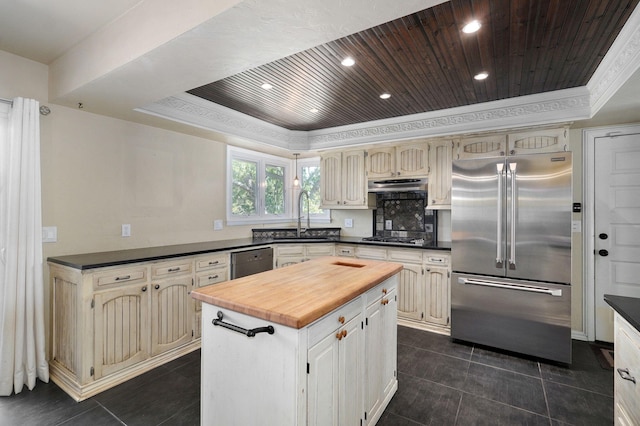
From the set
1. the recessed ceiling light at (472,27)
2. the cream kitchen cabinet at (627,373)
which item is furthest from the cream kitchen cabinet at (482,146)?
the cream kitchen cabinet at (627,373)

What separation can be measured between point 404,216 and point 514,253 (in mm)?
1577

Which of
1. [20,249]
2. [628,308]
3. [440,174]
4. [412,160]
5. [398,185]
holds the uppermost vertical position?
[412,160]

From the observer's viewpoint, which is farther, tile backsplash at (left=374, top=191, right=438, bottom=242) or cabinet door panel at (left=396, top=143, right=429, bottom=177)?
tile backsplash at (left=374, top=191, right=438, bottom=242)

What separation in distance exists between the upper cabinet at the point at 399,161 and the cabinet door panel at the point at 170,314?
8.82 feet

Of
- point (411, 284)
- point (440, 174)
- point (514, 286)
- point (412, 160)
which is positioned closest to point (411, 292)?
point (411, 284)

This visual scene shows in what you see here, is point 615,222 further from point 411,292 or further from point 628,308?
point 628,308

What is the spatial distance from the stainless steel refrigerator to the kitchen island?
1609mm

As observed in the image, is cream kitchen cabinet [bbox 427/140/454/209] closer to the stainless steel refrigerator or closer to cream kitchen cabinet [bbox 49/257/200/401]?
the stainless steel refrigerator

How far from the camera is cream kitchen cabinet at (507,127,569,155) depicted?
3033 mm

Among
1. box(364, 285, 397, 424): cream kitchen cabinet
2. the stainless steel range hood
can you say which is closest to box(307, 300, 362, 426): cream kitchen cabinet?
box(364, 285, 397, 424): cream kitchen cabinet

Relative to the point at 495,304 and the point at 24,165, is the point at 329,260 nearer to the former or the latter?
the point at 495,304

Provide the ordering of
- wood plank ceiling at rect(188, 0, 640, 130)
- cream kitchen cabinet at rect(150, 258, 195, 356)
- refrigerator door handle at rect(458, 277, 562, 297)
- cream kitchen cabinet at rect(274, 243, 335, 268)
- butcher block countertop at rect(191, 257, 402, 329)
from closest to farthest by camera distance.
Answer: butcher block countertop at rect(191, 257, 402, 329)
wood plank ceiling at rect(188, 0, 640, 130)
cream kitchen cabinet at rect(150, 258, 195, 356)
refrigerator door handle at rect(458, 277, 562, 297)
cream kitchen cabinet at rect(274, 243, 335, 268)

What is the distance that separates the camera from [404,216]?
4230mm

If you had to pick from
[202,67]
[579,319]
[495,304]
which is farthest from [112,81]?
[579,319]
